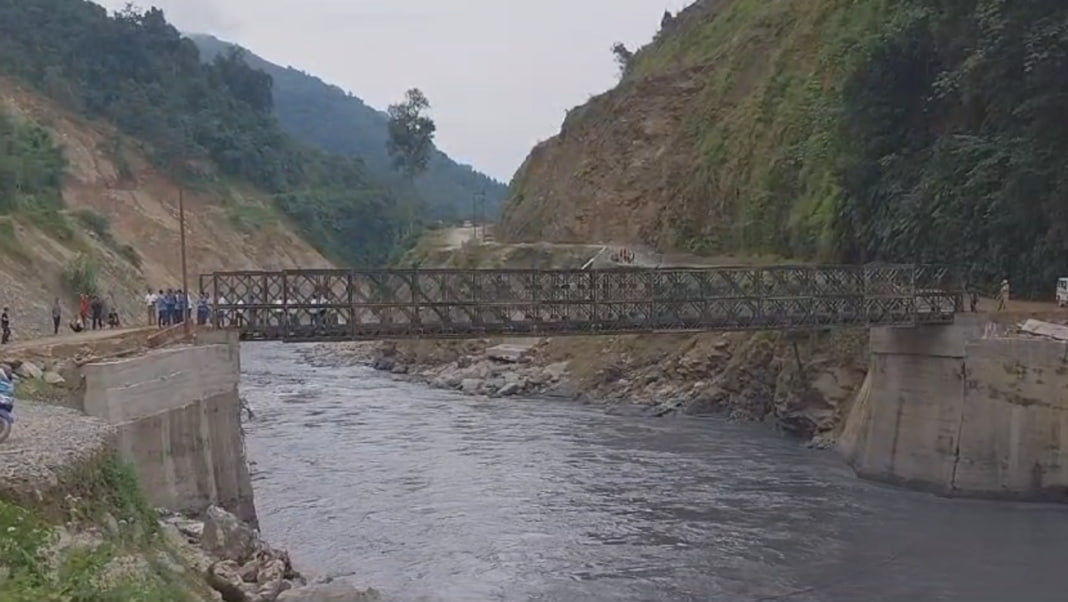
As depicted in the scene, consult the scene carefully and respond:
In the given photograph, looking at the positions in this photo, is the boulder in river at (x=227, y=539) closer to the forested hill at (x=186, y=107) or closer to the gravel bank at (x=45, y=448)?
the gravel bank at (x=45, y=448)

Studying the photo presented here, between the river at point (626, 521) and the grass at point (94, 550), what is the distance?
8.26 meters

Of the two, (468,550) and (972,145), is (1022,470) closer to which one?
(972,145)

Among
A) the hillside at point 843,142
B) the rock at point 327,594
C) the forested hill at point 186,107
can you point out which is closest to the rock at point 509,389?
the hillside at point 843,142

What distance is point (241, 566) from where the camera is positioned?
2220 cm

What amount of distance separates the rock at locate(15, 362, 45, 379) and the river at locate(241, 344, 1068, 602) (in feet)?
24.5

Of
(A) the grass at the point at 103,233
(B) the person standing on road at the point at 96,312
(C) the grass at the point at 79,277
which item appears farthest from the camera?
(A) the grass at the point at 103,233

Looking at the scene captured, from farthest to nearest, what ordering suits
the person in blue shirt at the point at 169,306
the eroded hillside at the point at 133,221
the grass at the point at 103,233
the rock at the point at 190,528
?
1. the grass at the point at 103,233
2. the eroded hillside at the point at 133,221
3. the person in blue shirt at the point at 169,306
4. the rock at the point at 190,528

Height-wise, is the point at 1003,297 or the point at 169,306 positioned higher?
the point at 1003,297

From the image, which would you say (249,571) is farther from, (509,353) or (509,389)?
(509,353)

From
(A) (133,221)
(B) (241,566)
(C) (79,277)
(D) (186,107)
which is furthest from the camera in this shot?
(D) (186,107)

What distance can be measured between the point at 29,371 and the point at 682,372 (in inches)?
1532

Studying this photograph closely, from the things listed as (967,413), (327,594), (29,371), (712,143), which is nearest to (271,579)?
(327,594)

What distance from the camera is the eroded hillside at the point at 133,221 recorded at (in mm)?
77375

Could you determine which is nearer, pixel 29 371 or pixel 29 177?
pixel 29 371
